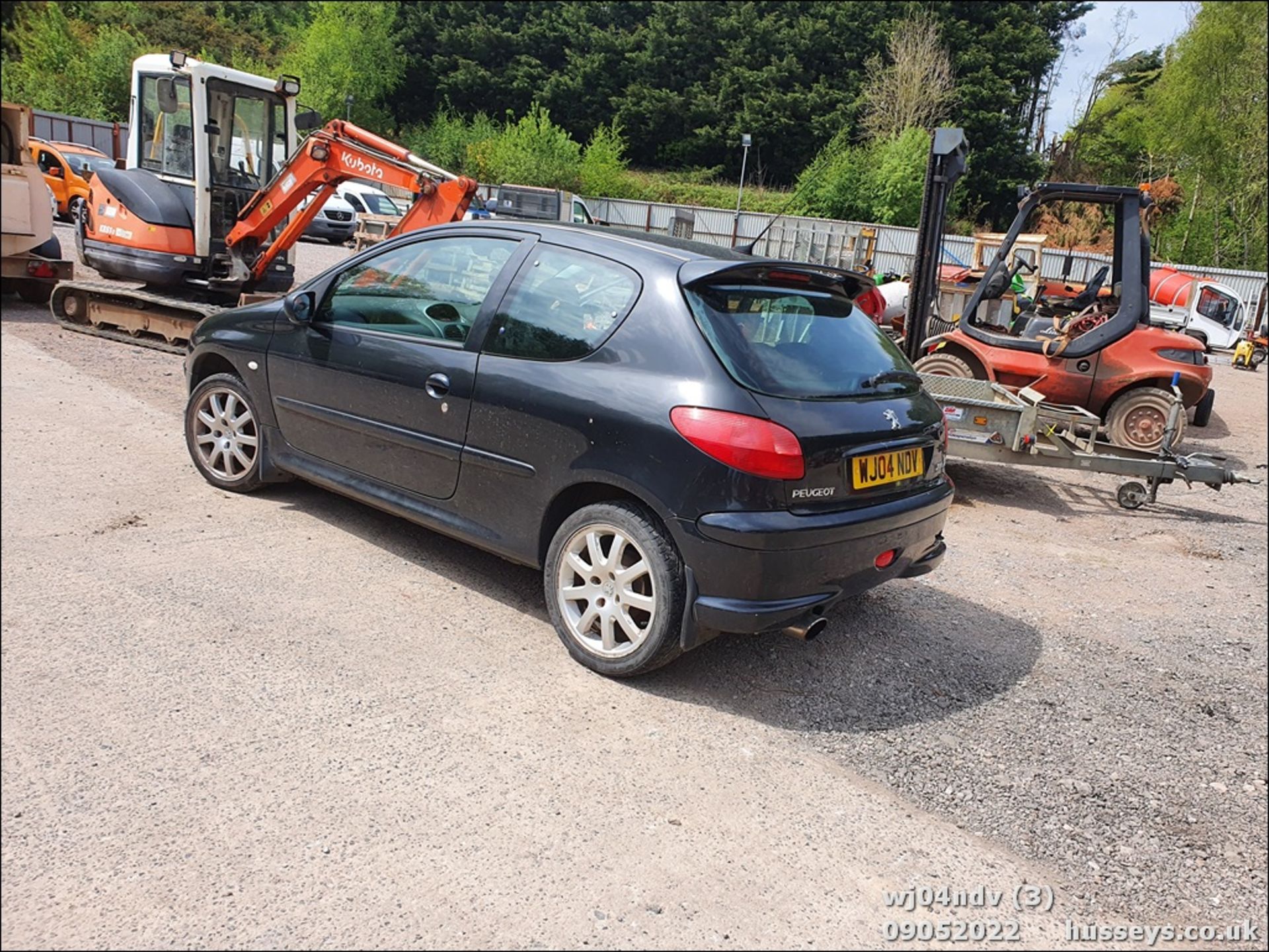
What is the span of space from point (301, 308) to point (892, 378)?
303cm

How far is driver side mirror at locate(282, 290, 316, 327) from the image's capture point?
4.86 meters

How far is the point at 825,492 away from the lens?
355 centimetres

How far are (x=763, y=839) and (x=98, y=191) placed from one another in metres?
10.9

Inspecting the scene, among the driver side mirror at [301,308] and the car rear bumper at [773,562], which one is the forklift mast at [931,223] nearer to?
the car rear bumper at [773,562]

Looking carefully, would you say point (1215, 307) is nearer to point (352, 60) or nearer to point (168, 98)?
point (168, 98)

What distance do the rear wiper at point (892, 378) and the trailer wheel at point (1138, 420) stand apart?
540cm

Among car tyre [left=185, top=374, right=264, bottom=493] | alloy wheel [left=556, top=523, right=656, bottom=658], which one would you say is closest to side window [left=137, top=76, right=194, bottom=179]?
car tyre [left=185, top=374, right=264, bottom=493]

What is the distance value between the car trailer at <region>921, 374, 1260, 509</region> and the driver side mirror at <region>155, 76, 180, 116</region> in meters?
8.40

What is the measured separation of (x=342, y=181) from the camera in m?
9.25

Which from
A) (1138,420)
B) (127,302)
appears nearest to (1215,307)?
(1138,420)

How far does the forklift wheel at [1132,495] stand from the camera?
299 inches

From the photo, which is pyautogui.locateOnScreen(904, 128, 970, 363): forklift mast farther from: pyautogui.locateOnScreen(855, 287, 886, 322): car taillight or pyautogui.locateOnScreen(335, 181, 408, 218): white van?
pyautogui.locateOnScreen(335, 181, 408, 218): white van

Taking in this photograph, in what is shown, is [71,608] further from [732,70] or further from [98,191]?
[732,70]

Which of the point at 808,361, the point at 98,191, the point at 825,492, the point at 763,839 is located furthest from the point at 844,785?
the point at 98,191
